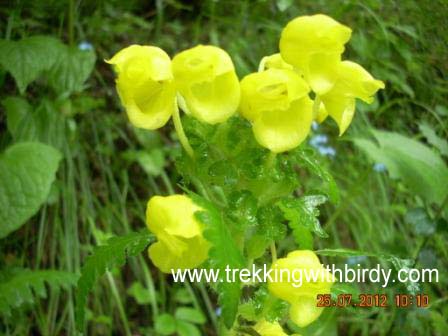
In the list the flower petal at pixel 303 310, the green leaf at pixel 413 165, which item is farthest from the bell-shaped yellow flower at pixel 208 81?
the green leaf at pixel 413 165

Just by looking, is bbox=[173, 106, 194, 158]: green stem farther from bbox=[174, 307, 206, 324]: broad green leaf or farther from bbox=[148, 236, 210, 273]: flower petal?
bbox=[174, 307, 206, 324]: broad green leaf

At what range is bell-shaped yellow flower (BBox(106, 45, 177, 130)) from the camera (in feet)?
2.04

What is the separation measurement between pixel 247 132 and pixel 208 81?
70mm

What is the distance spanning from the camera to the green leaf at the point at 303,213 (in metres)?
0.65

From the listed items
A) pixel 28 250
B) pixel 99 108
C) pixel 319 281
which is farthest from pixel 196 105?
pixel 99 108

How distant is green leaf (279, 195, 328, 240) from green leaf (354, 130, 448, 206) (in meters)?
0.74

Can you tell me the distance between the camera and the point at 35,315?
155 cm

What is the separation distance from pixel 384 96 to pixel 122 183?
3.34ft

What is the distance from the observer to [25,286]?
1229mm

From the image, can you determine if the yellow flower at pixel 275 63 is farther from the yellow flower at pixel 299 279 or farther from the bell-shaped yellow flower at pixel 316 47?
the yellow flower at pixel 299 279

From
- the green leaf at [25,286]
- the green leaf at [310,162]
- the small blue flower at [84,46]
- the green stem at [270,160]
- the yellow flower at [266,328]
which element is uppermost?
the green stem at [270,160]

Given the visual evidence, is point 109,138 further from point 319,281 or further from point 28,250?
point 319,281

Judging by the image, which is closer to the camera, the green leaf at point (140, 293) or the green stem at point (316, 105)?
the green stem at point (316, 105)
